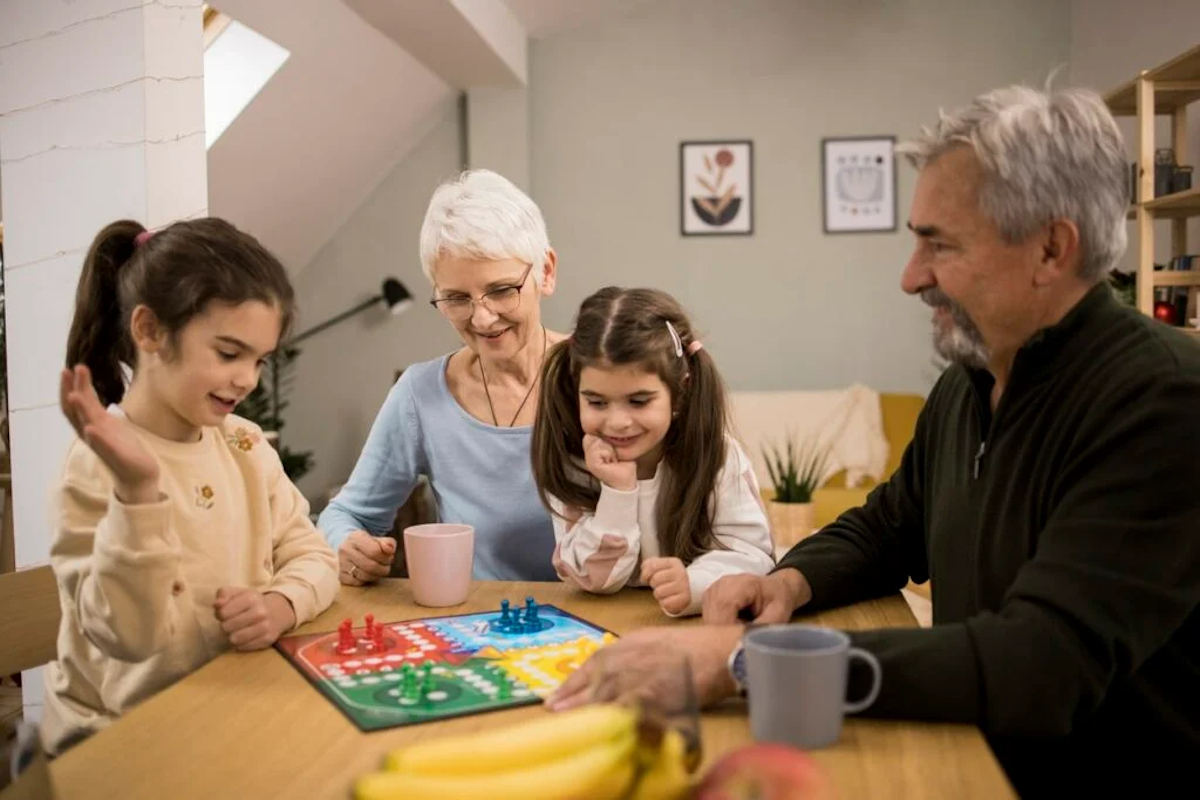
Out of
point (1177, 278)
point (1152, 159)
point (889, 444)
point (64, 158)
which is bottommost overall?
point (889, 444)

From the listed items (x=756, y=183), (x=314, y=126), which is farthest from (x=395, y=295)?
(x=756, y=183)

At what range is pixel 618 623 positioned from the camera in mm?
1412

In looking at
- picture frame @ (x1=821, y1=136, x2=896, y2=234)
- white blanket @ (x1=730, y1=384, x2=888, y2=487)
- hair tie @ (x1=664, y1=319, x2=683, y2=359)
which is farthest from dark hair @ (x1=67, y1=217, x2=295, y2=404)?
picture frame @ (x1=821, y1=136, x2=896, y2=234)

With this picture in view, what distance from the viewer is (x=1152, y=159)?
4.18 meters

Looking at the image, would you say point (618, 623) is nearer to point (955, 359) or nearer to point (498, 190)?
point (955, 359)

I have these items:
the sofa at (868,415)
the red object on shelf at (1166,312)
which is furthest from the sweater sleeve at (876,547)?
the sofa at (868,415)

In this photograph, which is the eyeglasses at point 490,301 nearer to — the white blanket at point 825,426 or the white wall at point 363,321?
the white blanket at point 825,426

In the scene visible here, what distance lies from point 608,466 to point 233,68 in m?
2.98

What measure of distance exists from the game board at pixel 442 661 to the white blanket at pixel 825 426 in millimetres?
3733

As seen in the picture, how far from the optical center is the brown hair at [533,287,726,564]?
1664 millimetres

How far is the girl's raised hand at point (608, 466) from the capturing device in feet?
5.40

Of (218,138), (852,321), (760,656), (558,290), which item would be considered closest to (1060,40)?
(852,321)

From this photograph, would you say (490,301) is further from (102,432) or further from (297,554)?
(102,432)

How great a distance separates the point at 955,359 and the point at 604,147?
175 inches
